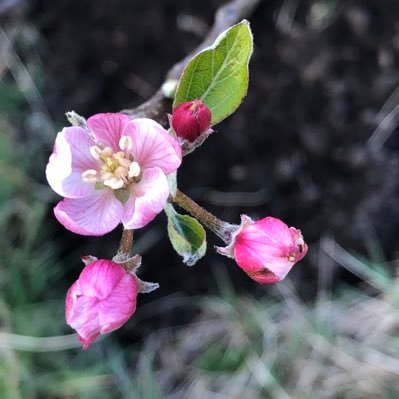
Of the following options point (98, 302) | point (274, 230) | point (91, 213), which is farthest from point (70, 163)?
point (274, 230)

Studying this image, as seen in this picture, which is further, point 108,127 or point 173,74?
point 173,74

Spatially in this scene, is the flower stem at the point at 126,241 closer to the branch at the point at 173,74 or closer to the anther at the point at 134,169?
the anther at the point at 134,169

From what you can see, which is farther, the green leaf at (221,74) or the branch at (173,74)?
the branch at (173,74)

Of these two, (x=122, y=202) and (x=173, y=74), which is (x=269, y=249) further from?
(x=173, y=74)

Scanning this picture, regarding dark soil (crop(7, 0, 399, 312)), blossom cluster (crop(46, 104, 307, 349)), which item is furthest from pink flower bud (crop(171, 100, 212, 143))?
dark soil (crop(7, 0, 399, 312))

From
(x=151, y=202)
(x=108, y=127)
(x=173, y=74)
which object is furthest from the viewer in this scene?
(x=173, y=74)

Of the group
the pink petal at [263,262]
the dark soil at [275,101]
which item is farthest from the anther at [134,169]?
the dark soil at [275,101]

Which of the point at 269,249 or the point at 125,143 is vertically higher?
the point at 125,143
